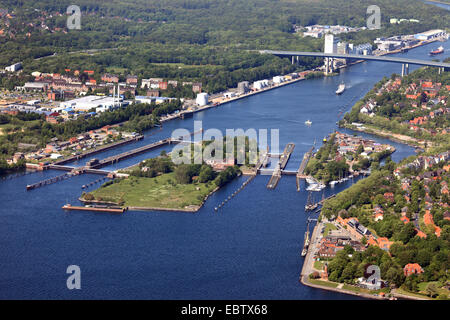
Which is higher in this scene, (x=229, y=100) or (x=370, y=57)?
(x=370, y=57)

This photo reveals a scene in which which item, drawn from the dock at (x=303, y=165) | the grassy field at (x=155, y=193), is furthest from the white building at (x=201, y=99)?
the grassy field at (x=155, y=193)

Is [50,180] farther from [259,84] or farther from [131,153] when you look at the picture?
[259,84]

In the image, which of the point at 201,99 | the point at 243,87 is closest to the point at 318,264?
the point at 201,99

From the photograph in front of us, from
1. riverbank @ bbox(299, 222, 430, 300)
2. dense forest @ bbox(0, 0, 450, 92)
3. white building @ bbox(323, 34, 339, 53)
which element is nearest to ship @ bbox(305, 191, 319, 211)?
riverbank @ bbox(299, 222, 430, 300)

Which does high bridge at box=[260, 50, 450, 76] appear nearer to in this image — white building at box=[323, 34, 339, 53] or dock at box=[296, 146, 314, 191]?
white building at box=[323, 34, 339, 53]

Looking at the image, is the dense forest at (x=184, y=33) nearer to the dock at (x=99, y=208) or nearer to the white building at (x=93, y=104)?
the white building at (x=93, y=104)
